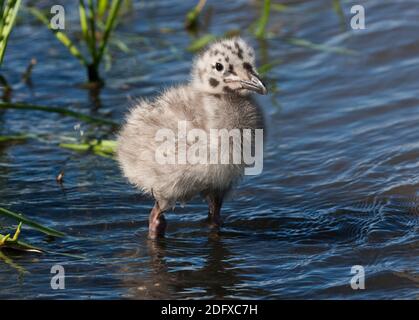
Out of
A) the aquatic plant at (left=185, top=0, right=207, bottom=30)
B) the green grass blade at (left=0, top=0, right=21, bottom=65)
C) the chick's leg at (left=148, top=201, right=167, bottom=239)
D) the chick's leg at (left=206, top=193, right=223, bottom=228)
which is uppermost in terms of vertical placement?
the aquatic plant at (left=185, top=0, right=207, bottom=30)

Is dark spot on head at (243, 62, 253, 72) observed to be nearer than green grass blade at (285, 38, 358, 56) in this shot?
Yes

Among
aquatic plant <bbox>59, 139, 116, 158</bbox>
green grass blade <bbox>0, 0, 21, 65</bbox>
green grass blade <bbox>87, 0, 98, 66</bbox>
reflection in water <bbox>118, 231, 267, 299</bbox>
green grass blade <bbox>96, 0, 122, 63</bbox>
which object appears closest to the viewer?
reflection in water <bbox>118, 231, 267, 299</bbox>

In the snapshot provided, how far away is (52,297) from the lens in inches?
207

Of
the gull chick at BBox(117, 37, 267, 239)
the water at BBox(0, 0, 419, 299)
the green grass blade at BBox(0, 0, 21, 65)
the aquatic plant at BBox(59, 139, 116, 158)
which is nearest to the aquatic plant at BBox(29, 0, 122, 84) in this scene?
the water at BBox(0, 0, 419, 299)

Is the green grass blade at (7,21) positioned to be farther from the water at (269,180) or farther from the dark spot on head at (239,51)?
the dark spot on head at (239,51)

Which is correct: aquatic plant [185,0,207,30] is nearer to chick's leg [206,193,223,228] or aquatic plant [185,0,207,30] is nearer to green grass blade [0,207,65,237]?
chick's leg [206,193,223,228]

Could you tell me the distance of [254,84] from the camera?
580 cm

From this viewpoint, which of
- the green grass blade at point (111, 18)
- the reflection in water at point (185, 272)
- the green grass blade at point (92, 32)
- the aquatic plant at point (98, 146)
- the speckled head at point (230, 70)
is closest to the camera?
the reflection in water at point (185, 272)

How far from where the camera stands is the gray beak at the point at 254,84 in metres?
5.75

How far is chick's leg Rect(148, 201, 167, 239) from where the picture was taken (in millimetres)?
6082

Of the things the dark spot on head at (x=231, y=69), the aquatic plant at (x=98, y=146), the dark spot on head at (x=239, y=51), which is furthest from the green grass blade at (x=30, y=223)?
the dark spot on head at (x=239, y=51)

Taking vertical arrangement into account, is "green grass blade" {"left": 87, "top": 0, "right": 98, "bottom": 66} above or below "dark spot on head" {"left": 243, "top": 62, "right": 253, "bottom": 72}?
above

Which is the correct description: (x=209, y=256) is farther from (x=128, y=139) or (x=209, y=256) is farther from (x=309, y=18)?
(x=309, y=18)

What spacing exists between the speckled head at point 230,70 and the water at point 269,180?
37.7 inches
